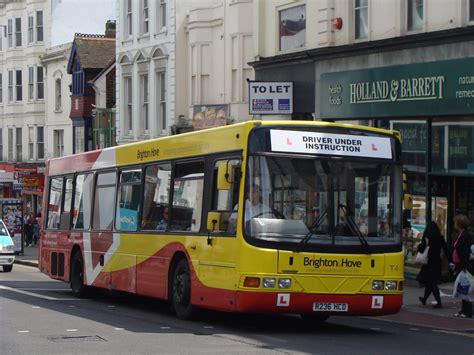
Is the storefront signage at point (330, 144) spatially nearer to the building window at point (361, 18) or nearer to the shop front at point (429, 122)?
the shop front at point (429, 122)

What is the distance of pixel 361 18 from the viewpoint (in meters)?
26.4

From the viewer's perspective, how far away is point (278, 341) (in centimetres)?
1388

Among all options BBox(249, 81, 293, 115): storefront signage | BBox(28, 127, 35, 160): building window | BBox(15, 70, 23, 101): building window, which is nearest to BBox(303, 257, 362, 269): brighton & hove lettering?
BBox(249, 81, 293, 115): storefront signage

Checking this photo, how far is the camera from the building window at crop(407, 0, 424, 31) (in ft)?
79.2

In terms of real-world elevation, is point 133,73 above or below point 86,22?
below

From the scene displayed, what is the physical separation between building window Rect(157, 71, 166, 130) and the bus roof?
17321mm

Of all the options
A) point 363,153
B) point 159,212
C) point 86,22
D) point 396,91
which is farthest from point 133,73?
point 363,153

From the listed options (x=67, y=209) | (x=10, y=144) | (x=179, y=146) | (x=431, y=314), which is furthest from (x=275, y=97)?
(x=10, y=144)

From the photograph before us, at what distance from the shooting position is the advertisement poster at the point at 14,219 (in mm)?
42375

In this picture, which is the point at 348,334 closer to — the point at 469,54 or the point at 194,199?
the point at 194,199

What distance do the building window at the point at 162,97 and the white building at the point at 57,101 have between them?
1395 cm

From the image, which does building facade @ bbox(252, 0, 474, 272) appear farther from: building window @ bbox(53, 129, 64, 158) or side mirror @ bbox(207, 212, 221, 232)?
building window @ bbox(53, 129, 64, 158)

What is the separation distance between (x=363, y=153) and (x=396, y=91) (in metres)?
9.53

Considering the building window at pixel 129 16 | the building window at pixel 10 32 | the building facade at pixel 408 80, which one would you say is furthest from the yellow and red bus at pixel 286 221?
the building window at pixel 10 32
